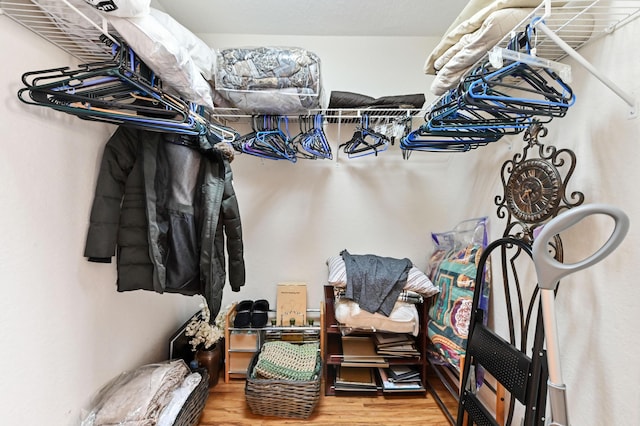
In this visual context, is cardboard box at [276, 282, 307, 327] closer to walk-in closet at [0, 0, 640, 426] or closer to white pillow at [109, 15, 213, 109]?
walk-in closet at [0, 0, 640, 426]

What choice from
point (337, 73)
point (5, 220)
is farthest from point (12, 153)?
point (337, 73)

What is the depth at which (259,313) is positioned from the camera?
72.8 inches

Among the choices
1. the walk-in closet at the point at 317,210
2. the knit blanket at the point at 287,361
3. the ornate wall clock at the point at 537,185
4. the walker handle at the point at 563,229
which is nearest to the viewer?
the walker handle at the point at 563,229

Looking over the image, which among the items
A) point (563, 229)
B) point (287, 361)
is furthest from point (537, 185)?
point (287, 361)

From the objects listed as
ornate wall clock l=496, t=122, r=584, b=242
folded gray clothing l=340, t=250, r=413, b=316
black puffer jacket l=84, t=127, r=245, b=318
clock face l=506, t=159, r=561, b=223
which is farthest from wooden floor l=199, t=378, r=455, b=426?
clock face l=506, t=159, r=561, b=223

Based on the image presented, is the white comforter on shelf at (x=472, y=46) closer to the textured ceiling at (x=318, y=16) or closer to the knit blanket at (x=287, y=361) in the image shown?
the textured ceiling at (x=318, y=16)

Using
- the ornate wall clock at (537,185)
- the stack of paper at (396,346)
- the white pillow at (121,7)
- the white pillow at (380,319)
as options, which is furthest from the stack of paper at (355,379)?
the white pillow at (121,7)

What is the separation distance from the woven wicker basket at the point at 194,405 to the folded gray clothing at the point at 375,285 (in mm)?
967

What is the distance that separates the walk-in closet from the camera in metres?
0.86

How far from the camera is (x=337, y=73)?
1972 millimetres

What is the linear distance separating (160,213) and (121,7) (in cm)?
76

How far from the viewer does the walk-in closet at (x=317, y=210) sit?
861 millimetres

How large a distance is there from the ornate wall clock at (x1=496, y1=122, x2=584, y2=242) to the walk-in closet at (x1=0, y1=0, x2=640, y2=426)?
0.01 m

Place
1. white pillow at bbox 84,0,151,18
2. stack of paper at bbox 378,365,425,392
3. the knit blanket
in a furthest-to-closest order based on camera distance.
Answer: stack of paper at bbox 378,365,425,392 < the knit blanket < white pillow at bbox 84,0,151,18
